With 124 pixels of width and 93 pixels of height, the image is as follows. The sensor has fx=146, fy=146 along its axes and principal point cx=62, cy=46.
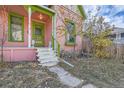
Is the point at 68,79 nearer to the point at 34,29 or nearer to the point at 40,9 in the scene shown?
the point at 40,9

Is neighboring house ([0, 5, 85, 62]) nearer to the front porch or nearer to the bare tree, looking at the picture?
the front porch

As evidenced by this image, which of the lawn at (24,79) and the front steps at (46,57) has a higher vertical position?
the front steps at (46,57)

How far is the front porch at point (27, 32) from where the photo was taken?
738cm

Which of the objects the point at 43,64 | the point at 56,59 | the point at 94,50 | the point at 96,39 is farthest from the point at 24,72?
the point at 94,50

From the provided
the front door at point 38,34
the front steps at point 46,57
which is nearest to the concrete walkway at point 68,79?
the front steps at point 46,57

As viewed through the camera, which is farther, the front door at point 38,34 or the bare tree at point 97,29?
the front door at point 38,34

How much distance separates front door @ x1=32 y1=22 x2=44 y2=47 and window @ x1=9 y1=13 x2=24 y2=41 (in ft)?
4.48

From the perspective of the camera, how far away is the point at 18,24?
9250 mm

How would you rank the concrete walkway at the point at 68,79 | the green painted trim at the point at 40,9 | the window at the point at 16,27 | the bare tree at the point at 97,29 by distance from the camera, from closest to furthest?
1. the concrete walkway at the point at 68,79
2. the green painted trim at the point at 40,9
3. the window at the point at 16,27
4. the bare tree at the point at 97,29

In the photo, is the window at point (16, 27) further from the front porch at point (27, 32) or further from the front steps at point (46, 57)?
the front steps at point (46, 57)

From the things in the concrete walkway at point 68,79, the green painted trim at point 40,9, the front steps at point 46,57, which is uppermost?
the green painted trim at point 40,9

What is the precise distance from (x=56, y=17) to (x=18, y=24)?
2868 mm
